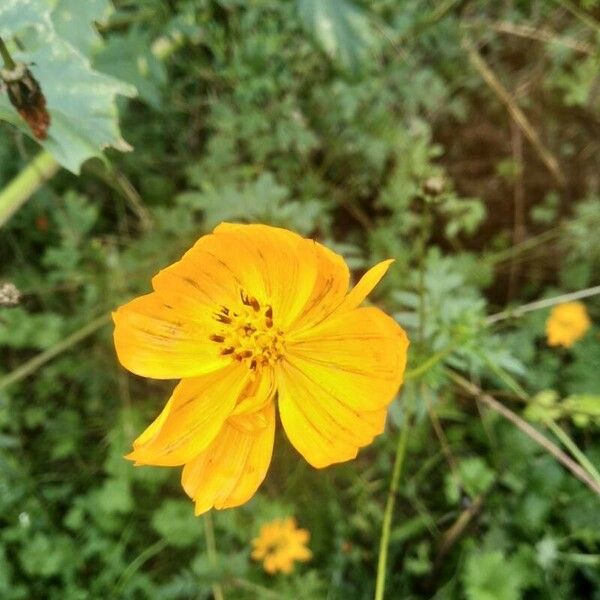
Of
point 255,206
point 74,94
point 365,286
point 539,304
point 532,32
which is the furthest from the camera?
point 532,32

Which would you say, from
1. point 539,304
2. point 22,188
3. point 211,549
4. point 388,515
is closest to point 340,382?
point 388,515

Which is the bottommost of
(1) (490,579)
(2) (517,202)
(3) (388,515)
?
(1) (490,579)

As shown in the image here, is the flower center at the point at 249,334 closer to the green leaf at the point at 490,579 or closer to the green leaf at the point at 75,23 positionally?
the green leaf at the point at 75,23

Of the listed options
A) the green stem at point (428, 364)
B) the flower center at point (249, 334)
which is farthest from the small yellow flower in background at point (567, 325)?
the flower center at point (249, 334)

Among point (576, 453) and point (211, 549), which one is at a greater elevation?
point (576, 453)

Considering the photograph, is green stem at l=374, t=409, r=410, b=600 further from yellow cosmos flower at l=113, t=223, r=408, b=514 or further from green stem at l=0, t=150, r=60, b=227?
green stem at l=0, t=150, r=60, b=227

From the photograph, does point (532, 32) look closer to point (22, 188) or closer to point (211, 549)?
point (22, 188)

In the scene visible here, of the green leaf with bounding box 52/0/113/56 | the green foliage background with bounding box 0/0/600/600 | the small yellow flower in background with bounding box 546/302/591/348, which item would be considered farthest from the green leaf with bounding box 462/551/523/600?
the green leaf with bounding box 52/0/113/56
